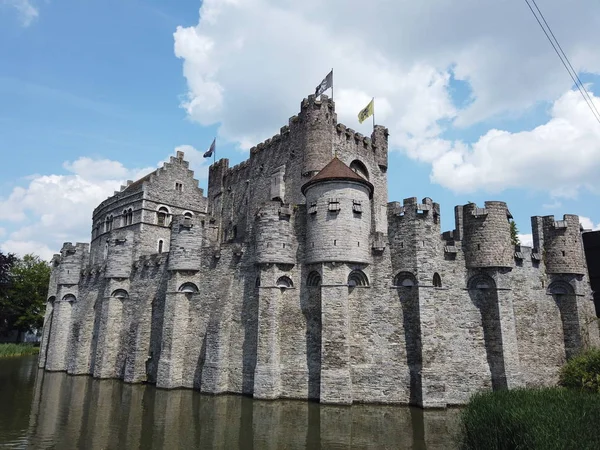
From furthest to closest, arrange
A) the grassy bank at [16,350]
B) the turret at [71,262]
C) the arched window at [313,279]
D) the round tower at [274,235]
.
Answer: the grassy bank at [16,350]
the turret at [71,262]
the round tower at [274,235]
the arched window at [313,279]

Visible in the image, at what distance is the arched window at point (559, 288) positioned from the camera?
23203 mm

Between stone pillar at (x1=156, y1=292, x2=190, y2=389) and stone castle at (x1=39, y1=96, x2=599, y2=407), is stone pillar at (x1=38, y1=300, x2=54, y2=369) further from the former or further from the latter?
stone pillar at (x1=156, y1=292, x2=190, y2=389)

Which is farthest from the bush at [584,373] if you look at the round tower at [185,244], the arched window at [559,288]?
the round tower at [185,244]

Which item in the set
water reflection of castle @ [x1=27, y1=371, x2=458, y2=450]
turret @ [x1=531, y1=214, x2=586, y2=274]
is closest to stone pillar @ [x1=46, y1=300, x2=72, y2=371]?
water reflection of castle @ [x1=27, y1=371, x2=458, y2=450]

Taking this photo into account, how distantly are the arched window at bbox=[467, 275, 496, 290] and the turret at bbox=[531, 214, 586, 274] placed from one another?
407 centimetres

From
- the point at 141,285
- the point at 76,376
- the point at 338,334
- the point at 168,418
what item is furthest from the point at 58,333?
the point at 338,334

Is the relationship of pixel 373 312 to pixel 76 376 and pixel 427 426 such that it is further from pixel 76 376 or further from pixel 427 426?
pixel 76 376

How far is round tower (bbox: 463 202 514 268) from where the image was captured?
2152cm

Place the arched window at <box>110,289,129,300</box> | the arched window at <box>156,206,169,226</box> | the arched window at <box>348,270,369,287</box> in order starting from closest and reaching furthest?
the arched window at <box>348,270,369,287</box>, the arched window at <box>110,289,129,300</box>, the arched window at <box>156,206,169,226</box>

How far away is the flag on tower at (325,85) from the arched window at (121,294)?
61.6 feet

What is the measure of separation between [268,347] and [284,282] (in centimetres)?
339

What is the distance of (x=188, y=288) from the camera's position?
25859mm

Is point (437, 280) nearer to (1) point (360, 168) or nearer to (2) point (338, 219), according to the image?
(2) point (338, 219)

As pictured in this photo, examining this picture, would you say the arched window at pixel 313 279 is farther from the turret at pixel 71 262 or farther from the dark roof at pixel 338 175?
the turret at pixel 71 262
